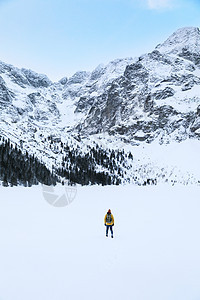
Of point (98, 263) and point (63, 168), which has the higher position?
point (63, 168)

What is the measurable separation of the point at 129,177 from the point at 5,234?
115979mm

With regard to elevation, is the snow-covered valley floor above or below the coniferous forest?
below

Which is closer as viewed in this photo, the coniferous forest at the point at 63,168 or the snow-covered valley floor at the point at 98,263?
the snow-covered valley floor at the point at 98,263

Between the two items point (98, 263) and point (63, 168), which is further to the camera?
point (63, 168)

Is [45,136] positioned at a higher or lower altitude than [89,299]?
higher

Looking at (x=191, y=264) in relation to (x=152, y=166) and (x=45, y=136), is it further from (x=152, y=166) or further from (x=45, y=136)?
(x=152, y=166)

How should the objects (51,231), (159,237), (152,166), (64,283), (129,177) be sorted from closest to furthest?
1. (64,283)
2. (159,237)
3. (51,231)
4. (129,177)
5. (152,166)

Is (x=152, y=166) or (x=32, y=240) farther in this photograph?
(x=152, y=166)


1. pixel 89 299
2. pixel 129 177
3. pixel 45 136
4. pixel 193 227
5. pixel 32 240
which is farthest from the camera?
pixel 45 136

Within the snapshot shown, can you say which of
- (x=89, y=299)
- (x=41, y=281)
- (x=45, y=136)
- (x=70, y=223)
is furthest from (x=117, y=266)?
(x=45, y=136)

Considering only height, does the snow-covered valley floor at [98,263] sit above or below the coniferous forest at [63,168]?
below

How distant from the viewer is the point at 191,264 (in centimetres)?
848

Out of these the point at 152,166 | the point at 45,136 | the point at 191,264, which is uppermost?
the point at 45,136

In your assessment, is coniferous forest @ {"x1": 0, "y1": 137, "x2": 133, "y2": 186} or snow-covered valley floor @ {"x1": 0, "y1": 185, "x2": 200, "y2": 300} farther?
coniferous forest @ {"x1": 0, "y1": 137, "x2": 133, "y2": 186}
